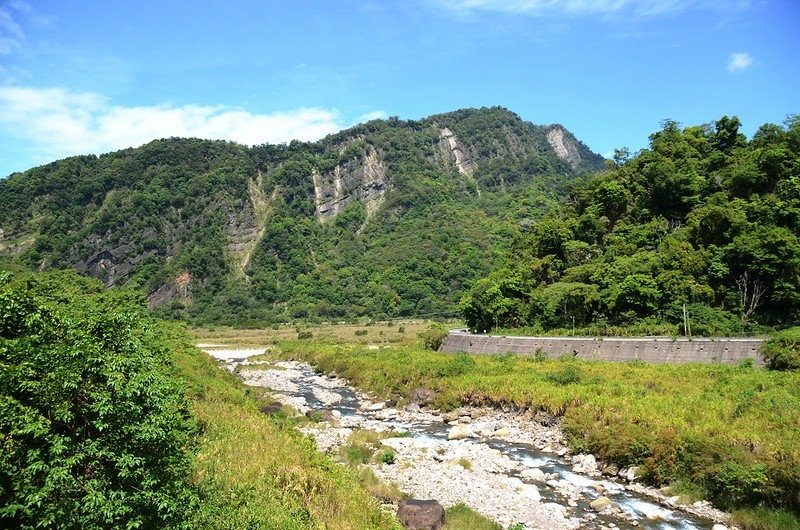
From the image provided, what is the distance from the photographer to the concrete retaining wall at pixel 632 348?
3256cm

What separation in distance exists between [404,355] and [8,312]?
40.7 metres

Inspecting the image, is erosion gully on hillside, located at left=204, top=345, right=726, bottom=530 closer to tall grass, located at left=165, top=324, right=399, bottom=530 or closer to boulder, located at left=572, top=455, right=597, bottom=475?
boulder, located at left=572, top=455, right=597, bottom=475

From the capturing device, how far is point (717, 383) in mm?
26016

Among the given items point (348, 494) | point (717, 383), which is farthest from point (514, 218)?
point (348, 494)

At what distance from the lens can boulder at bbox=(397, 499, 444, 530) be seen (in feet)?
48.6

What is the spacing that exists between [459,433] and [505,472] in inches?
228

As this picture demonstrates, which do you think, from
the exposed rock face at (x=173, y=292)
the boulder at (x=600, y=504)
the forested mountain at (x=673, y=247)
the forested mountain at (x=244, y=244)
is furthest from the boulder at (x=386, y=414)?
the exposed rock face at (x=173, y=292)

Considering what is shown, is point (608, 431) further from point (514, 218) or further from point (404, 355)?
point (514, 218)

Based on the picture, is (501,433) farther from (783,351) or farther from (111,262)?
(111,262)

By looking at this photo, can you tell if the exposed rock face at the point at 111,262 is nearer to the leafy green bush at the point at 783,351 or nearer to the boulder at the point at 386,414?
the boulder at the point at 386,414

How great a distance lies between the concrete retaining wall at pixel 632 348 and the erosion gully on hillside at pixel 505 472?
541 inches

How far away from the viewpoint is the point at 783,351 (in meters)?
27.8

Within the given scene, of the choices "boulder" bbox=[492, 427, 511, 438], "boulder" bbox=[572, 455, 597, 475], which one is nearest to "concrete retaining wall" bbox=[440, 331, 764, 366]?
"boulder" bbox=[492, 427, 511, 438]

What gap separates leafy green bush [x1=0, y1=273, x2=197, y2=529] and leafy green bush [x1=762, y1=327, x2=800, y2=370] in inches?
1190
